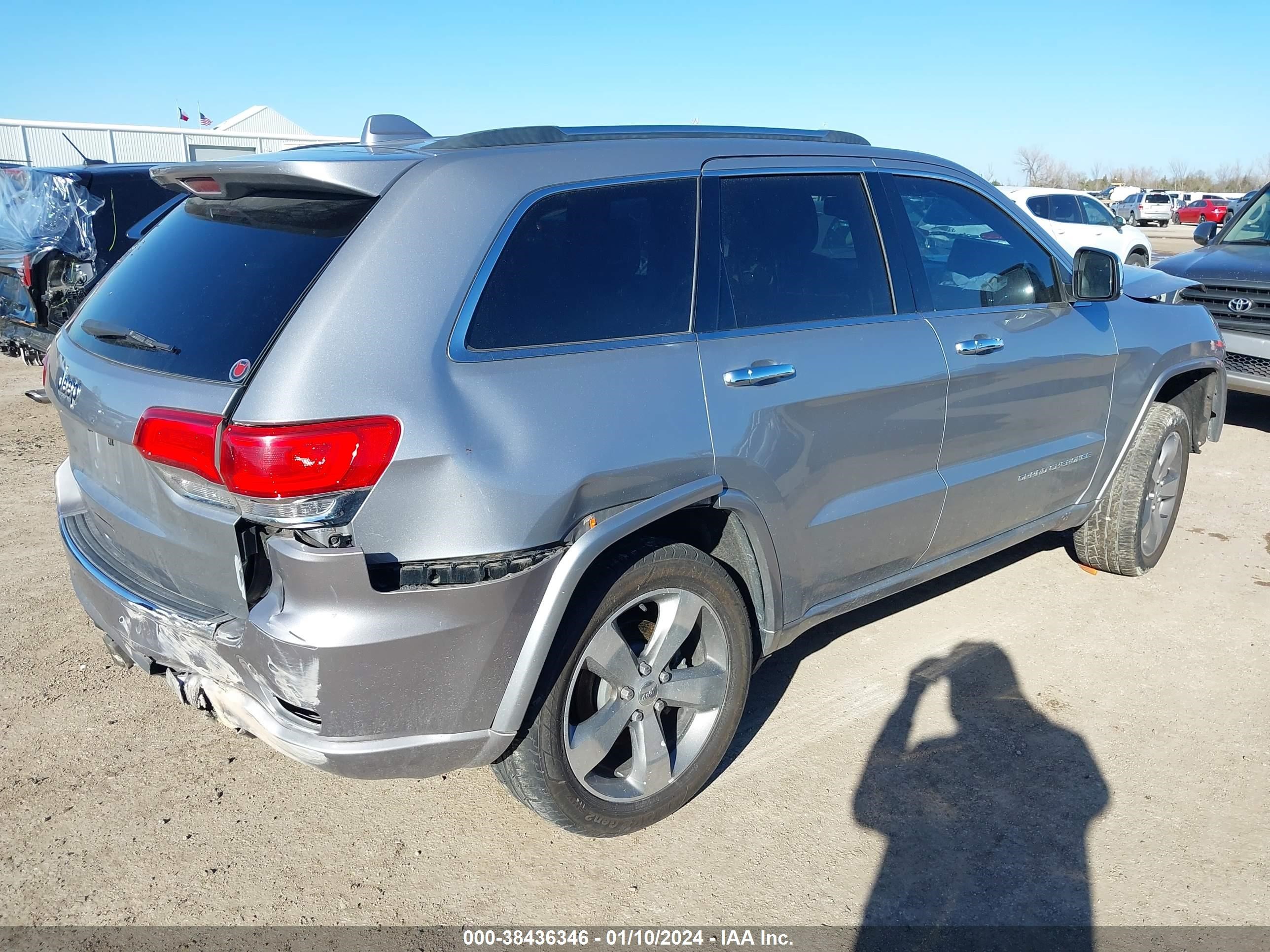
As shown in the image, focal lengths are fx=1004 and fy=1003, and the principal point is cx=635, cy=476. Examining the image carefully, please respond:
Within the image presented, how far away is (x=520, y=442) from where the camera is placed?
7.88ft

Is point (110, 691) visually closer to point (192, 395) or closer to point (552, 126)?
point (192, 395)

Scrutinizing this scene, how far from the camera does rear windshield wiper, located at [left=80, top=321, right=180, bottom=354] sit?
2.53m

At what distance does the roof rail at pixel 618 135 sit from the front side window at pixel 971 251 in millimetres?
342

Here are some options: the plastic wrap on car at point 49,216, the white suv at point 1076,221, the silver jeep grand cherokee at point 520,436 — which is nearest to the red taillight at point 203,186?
the silver jeep grand cherokee at point 520,436

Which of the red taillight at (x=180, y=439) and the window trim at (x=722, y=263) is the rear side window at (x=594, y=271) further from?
the red taillight at (x=180, y=439)

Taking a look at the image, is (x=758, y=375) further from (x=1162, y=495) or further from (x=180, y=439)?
(x=1162, y=495)

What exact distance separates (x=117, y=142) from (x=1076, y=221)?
24.1 metres

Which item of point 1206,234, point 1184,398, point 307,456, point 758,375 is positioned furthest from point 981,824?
point 1206,234

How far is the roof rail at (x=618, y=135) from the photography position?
271 cm

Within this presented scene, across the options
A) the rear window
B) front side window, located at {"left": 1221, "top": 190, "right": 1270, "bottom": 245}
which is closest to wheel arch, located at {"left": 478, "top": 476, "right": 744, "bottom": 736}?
the rear window

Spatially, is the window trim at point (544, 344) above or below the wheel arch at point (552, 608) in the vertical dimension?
above

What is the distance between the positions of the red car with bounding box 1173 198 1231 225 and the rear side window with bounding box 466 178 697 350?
49.2 meters

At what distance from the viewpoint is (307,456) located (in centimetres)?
220

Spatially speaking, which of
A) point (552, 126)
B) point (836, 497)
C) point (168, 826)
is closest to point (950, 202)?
point (836, 497)
